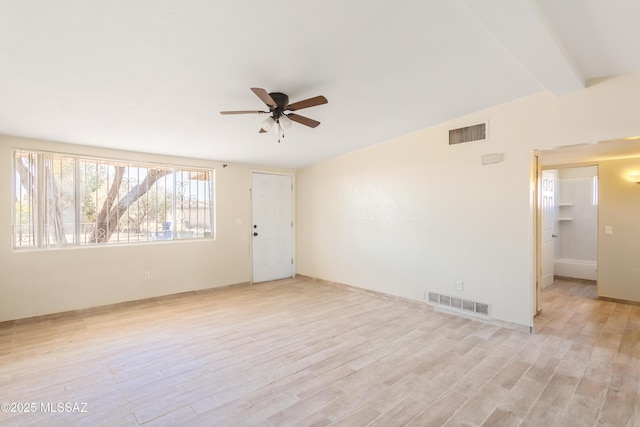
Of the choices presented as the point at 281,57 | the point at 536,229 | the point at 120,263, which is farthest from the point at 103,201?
the point at 536,229

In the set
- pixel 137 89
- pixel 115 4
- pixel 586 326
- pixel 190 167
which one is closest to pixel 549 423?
pixel 586 326

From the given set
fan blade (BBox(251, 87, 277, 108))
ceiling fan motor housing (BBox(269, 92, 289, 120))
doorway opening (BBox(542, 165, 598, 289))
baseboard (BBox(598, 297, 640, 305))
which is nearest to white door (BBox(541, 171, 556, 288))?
doorway opening (BBox(542, 165, 598, 289))

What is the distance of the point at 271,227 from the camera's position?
632 cm

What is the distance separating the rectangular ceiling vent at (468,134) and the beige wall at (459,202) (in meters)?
0.07

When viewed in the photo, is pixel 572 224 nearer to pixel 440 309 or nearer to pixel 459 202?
pixel 459 202

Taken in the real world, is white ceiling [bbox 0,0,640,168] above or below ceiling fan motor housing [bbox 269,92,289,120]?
above

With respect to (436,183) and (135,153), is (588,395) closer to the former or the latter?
(436,183)

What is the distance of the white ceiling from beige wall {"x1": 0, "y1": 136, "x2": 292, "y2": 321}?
141cm

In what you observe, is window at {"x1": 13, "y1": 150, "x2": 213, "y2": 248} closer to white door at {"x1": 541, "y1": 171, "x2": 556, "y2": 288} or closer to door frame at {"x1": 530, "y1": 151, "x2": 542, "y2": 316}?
door frame at {"x1": 530, "y1": 151, "x2": 542, "y2": 316}

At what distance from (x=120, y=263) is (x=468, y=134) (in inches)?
210

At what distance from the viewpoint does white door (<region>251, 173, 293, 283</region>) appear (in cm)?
610

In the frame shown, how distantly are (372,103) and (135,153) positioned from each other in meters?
3.73

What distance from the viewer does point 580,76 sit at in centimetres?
291

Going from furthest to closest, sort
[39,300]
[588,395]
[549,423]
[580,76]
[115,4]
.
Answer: [39,300], [580,76], [588,395], [549,423], [115,4]
